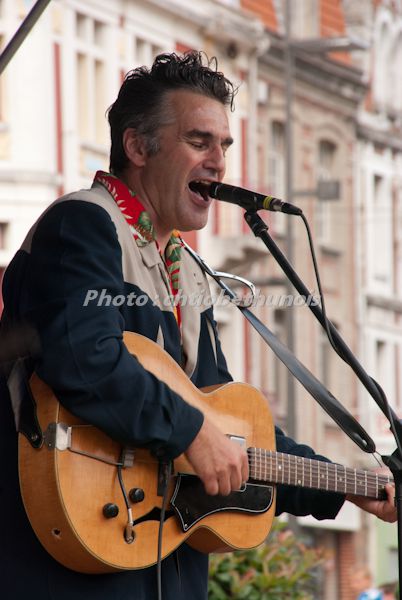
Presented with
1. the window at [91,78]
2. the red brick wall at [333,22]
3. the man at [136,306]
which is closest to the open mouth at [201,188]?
the man at [136,306]

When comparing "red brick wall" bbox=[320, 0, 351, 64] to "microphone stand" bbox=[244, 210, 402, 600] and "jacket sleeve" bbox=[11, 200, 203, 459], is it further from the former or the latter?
"jacket sleeve" bbox=[11, 200, 203, 459]

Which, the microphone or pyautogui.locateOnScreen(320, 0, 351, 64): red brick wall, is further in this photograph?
pyautogui.locateOnScreen(320, 0, 351, 64): red brick wall

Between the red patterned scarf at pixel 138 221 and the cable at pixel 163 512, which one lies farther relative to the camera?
the red patterned scarf at pixel 138 221

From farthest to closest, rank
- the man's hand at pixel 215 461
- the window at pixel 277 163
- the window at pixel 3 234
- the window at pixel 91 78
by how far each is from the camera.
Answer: the window at pixel 277 163, the window at pixel 91 78, the window at pixel 3 234, the man's hand at pixel 215 461

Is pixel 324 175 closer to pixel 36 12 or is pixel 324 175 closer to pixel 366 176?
pixel 366 176

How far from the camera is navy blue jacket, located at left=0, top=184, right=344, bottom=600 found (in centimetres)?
374

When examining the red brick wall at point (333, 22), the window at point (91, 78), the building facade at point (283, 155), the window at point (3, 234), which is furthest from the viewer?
the red brick wall at point (333, 22)

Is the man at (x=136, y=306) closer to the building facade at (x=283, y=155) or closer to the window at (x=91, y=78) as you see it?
the building facade at (x=283, y=155)

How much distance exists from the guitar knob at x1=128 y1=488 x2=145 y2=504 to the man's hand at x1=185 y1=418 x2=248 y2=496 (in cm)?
16

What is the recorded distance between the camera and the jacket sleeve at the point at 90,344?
3.73 m

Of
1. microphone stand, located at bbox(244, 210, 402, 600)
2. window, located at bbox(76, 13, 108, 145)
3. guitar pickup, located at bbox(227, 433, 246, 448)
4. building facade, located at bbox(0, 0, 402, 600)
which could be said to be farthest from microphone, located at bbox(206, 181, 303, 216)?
window, located at bbox(76, 13, 108, 145)

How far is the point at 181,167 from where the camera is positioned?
4293 millimetres

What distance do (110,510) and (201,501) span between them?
0.37m

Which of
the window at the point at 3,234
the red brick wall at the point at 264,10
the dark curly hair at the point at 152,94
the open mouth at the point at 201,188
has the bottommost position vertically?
the open mouth at the point at 201,188
